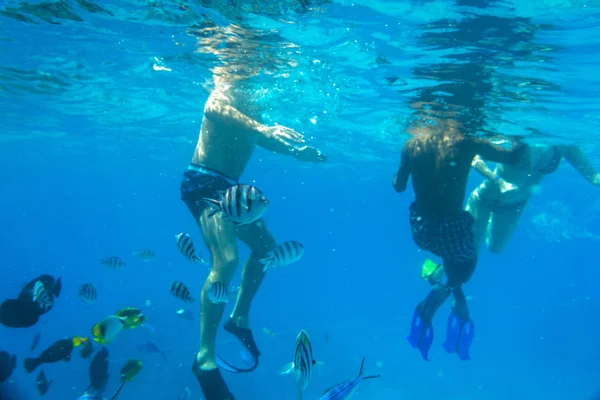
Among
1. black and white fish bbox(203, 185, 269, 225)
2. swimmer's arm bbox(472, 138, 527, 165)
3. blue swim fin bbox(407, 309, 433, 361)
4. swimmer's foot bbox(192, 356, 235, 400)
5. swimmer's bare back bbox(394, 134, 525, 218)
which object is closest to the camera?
black and white fish bbox(203, 185, 269, 225)

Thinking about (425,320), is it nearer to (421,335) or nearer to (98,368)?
(421,335)

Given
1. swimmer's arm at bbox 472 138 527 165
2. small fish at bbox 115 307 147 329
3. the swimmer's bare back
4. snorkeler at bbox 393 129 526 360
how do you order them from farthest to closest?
swimmer's arm at bbox 472 138 527 165 → the swimmer's bare back → snorkeler at bbox 393 129 526 360 → small fish at bbox 115 307 147 329

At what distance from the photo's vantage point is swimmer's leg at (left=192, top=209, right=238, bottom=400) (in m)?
6.01

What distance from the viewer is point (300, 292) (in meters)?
72.4

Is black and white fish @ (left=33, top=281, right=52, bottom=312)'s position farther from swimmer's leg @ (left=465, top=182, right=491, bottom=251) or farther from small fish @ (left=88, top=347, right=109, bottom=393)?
swimmer's leg @ (left=465, top=182, right=491, bottom=251)

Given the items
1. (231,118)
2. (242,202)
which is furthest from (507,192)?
(242,202)

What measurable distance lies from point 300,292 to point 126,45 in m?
63.0

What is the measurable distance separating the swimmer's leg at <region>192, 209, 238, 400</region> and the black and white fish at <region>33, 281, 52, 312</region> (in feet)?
6.93

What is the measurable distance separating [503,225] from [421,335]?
6131mm

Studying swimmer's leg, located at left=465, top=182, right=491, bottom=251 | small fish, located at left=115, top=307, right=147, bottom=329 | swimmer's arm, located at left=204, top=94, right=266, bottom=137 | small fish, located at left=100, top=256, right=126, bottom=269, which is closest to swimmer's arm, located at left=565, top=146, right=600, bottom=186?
swimmer's leg, located at left=465, top=182, right=491, bottom=251

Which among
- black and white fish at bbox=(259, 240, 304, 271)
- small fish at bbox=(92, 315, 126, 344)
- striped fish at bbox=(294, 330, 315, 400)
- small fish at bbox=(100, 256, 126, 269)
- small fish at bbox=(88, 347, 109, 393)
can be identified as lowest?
small fish at bbox=(100, 256, 126, 269)

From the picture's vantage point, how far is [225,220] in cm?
620

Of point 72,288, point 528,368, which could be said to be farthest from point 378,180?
point 72,288

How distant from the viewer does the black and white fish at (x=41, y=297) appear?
523 cm
